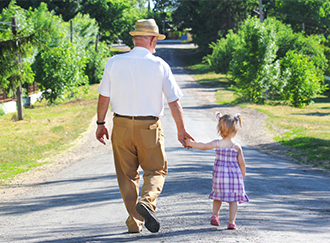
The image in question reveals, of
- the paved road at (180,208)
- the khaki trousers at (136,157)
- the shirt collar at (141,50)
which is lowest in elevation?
the paved road at (180,208)

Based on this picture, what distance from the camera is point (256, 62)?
76.5 feet

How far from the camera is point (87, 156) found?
11836 millimetres

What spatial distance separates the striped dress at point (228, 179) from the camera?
165 inches

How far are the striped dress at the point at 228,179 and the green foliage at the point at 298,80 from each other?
70.2 ft

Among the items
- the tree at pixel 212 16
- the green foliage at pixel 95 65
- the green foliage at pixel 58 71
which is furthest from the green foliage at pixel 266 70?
the tree at pixel 212 16

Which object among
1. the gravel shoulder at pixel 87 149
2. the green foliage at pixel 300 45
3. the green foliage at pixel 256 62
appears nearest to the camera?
the gravel shoulder at pixel 87 149

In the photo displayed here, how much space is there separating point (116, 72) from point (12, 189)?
5407 millimetres

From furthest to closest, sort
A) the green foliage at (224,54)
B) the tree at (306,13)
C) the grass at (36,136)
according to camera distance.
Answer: the tree at (306,13) → the green foliage at (224,54) → the grass at (36,136)

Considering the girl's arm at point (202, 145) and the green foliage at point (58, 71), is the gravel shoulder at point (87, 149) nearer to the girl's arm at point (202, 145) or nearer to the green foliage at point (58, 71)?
the girl's arm at point (202, 145)

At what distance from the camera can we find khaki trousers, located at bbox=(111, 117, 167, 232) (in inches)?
160

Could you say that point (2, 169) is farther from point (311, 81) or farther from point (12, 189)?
point (311, 81)

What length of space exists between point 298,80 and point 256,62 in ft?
11.2

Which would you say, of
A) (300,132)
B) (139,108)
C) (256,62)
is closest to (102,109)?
(139,108)

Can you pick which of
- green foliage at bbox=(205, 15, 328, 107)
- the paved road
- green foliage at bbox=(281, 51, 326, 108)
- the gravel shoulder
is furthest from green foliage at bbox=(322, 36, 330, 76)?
the paved road
